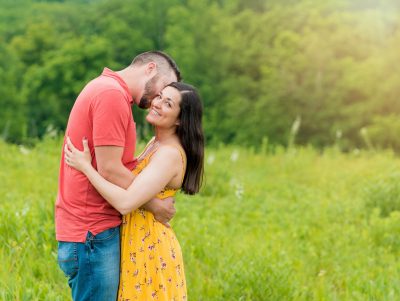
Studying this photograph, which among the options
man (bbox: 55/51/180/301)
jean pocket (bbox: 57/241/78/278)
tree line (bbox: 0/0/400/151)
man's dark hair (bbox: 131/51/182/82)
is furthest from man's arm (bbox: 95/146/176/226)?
tree line (bbox: 0/0/400/151)

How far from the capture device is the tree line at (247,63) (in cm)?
3238

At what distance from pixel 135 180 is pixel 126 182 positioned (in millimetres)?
45

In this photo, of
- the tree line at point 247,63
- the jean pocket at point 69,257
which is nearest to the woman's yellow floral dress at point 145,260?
the jean pocket at point 69,257

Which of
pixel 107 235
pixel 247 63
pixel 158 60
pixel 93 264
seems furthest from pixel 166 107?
pixel 247 63

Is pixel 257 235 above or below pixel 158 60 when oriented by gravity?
below

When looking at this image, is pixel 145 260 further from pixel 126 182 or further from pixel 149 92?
pixel 149 92

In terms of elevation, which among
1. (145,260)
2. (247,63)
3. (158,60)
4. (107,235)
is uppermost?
(158,60)

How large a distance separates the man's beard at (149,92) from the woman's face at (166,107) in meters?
0.07

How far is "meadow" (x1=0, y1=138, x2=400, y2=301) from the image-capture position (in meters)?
4.91

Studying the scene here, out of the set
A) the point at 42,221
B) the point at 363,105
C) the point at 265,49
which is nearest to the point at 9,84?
the point at 265,49

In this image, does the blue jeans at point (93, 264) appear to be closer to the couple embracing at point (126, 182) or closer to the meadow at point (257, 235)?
the couple embracing at point (126, 182)

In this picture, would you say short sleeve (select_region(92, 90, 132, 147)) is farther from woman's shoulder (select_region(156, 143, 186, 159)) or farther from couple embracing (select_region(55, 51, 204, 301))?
woman's shoulder (select_region(156, 143, 186, 159))

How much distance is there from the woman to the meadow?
48.9 inches

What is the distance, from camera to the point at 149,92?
10.8 feet
